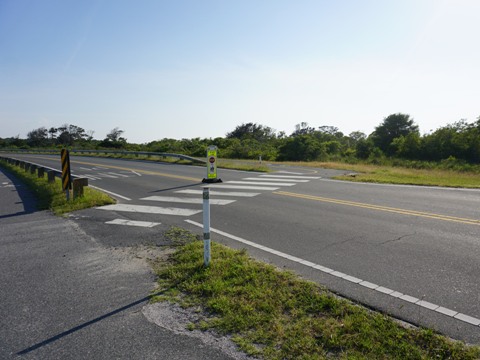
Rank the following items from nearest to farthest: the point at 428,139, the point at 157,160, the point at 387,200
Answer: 1. the point at 387,200
2. the point at 157,160
3. the point at 428,139

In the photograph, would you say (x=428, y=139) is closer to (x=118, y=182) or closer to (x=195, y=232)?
(x=118, y=182)

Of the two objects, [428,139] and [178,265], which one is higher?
[428,139]

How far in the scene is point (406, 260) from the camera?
196 inches

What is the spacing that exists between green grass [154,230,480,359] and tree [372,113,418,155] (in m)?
55.8

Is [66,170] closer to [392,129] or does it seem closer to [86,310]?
[86,310]

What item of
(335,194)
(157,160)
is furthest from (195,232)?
(157,160)

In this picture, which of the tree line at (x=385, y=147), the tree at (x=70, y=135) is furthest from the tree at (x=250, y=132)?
the tree at (x=70, y=135)

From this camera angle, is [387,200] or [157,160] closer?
[387,200]

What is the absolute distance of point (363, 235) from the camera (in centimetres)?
630

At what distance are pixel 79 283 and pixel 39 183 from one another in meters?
12.2

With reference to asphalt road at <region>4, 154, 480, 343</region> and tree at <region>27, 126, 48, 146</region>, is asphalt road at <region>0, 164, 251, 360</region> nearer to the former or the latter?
asphalt road at <region>4, 154, 480, 343</region>

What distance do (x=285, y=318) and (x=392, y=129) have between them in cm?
5915

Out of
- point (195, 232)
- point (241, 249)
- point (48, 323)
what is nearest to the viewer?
point (48, 323)

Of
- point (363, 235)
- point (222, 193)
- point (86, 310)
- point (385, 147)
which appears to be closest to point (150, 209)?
point (222, 193)
